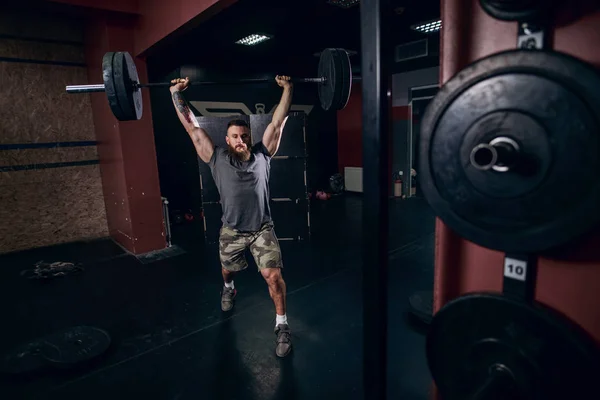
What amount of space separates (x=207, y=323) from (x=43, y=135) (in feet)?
11.3

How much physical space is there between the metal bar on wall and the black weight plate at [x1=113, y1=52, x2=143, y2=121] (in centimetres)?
145

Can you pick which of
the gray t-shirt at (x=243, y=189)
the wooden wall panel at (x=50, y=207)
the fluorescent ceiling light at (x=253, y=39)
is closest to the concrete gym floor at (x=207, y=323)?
the wooden wall panel at (x=50, y=207)

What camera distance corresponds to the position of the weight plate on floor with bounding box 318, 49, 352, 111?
172 cm

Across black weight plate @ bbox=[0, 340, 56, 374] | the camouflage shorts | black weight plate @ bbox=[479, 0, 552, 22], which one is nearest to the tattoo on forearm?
the camouflage shorts

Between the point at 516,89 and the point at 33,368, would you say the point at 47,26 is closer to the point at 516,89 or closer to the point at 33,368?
the point at 33,368

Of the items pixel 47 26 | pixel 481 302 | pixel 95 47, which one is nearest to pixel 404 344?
pixel 481 302

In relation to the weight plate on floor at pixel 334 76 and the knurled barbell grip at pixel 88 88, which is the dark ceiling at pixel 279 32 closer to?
the weight plate on floor at pixel 334 76

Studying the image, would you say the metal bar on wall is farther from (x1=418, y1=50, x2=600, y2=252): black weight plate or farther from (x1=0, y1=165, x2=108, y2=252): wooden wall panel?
(x1=0, y1=165, x2=108, y2=252): wooden wall panel

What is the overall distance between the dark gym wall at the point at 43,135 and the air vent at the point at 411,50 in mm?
4484

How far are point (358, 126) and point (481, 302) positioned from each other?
646 cm

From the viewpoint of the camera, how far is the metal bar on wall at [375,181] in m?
0.87

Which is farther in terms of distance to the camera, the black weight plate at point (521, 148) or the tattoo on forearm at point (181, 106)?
the tattoo on forearm at point (181, 106)

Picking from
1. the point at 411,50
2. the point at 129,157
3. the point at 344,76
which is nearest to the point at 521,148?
the point at 344,76

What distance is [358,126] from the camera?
705 cm
